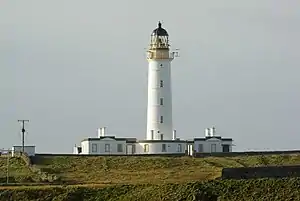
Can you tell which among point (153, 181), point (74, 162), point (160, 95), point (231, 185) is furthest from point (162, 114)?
point (231, 185)

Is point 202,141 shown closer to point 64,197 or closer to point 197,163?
point 197,163

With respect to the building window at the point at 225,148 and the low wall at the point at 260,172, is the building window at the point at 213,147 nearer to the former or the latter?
the building window at the point at 225,148

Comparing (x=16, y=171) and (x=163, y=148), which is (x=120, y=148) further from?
(x=16, y=171)

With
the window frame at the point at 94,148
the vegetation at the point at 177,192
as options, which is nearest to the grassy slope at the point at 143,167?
the vegetation at the point at 177,192

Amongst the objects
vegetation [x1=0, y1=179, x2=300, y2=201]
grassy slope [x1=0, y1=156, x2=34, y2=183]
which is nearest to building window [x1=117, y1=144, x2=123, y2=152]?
grassy slope [x1=0, y1=156, x2=34, y2=183]

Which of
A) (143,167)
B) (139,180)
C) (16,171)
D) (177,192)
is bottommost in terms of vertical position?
(177,192)

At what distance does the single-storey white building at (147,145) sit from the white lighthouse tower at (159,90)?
2.86ft

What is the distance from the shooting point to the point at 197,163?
55.3 m

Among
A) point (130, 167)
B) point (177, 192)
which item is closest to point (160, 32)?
point (130, 167)

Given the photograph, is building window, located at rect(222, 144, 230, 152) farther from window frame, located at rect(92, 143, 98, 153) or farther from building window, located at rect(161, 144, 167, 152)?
window frame, located at rect(92, 143, 98, 153)

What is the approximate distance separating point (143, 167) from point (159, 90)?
1060 cm

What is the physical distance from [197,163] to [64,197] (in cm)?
1499

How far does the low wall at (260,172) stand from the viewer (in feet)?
146

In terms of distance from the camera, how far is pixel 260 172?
→ 44.8 metres
